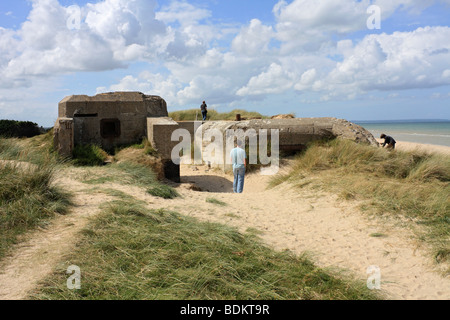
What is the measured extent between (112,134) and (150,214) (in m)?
5.84

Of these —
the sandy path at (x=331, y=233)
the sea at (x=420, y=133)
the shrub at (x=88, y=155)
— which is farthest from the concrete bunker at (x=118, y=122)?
the sea at (x=420, y=133)

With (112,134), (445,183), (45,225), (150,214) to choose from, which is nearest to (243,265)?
(150,214)

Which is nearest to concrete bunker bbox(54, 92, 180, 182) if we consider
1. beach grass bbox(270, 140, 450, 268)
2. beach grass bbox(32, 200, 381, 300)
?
beach grass bbox(270, 140, 450, 268)

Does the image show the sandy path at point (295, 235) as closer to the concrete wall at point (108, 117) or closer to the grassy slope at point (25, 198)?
the grassy slope at point (25, 198)

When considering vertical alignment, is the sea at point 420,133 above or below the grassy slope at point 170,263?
above

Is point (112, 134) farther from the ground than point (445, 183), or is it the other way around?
point (112, 134)

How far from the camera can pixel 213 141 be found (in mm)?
11852

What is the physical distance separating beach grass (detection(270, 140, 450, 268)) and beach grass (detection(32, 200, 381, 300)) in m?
1.84

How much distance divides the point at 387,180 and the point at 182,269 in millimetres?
4858

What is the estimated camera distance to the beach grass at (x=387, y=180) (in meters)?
5.37

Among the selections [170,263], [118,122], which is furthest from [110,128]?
[170,263]

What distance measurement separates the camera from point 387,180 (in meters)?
6.89

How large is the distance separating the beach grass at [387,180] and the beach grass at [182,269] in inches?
72.4
